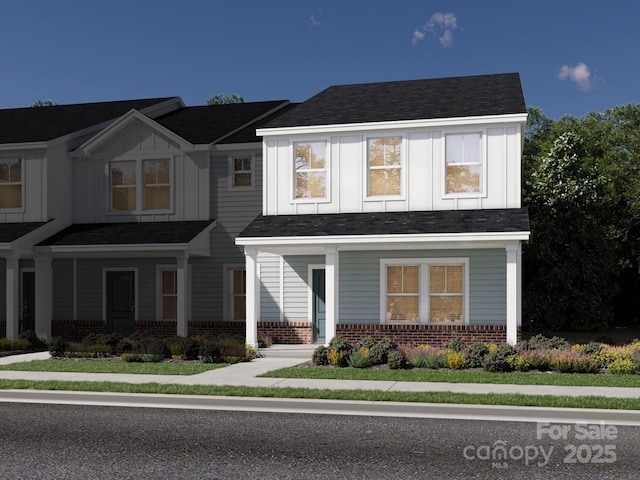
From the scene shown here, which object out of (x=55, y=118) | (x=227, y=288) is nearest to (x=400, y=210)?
(x=227, y=288)

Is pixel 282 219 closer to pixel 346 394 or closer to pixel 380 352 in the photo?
pixel 380 352

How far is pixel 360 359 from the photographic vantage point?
16.7 metres

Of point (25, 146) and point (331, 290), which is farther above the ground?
point (25, 146)

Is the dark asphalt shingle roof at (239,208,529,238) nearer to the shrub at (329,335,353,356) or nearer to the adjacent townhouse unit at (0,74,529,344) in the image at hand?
the adjacent townhouse unit at (0,74,529,344)

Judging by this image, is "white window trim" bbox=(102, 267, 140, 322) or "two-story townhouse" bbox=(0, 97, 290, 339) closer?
"two-story townhouse" bbox=(0, 97, 290, 339)

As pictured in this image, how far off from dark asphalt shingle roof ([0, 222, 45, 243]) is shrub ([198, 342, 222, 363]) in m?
8.04

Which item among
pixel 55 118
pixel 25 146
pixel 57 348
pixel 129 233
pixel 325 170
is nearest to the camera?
pixel 57 348

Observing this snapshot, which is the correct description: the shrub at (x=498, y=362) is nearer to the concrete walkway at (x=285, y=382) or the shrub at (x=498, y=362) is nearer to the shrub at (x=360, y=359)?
the concrete walkway at (x=285, y=382)

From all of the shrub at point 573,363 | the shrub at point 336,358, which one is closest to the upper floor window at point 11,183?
the shrub at point 336,358

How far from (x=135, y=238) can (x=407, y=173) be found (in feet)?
28.4

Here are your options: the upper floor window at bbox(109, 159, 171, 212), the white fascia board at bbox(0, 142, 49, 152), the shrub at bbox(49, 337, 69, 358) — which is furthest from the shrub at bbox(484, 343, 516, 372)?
the white fascia board at bbox(0, 142, 49, 152)

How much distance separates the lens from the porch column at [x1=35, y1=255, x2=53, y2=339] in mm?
24156

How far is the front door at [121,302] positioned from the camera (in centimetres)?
2507

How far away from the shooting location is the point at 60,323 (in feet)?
83.0
